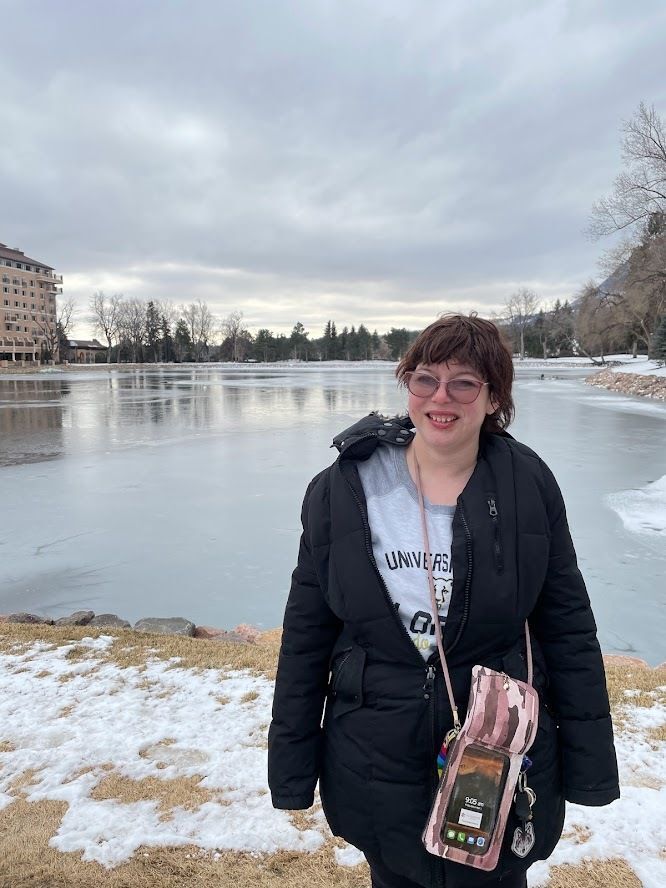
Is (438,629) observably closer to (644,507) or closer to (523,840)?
(523,840)

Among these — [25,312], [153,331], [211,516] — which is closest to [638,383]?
[211,516]

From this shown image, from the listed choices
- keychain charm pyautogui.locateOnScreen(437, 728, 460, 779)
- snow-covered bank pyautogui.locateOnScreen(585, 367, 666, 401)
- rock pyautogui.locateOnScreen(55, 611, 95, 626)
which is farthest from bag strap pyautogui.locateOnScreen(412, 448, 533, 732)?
snow-covered bank pyautogui.locateOnScreen(585, 367, 666, 401)

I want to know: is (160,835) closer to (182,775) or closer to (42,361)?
(182,775)

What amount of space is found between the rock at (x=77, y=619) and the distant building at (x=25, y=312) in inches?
3290

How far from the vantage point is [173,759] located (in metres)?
2.69

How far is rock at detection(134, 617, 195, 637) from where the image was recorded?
4254 mm

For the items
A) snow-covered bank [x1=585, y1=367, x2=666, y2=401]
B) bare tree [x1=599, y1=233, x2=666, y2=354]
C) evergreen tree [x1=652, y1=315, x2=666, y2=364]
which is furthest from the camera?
evergreen tree [x1=652, y1=315, x2=666, y2=364]

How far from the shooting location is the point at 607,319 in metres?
49.5

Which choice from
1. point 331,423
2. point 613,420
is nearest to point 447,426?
point 331,423

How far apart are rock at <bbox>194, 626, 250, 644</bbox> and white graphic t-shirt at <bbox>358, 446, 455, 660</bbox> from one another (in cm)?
304

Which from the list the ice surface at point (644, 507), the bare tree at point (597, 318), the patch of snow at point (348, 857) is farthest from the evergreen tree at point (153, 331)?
the patch of snow at point (348, 857)

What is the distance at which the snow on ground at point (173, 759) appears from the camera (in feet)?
7.03

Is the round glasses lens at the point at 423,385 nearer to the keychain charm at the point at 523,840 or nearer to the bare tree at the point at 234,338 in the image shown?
the keychain charm at the point at 523,840

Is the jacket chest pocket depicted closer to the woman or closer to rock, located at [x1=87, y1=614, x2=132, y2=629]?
the woman
